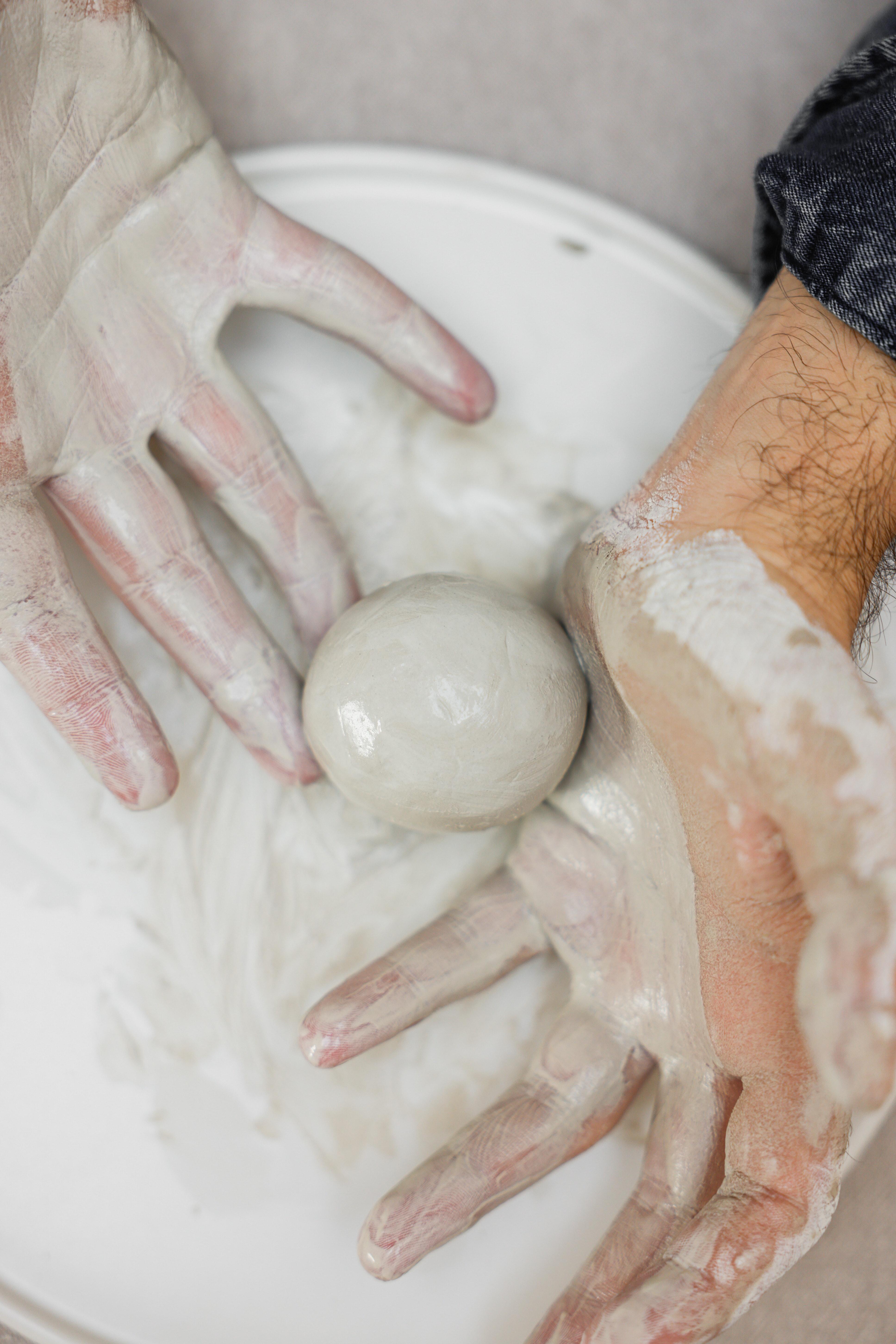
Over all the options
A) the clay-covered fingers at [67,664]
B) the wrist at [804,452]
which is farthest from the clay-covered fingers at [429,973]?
the wrist at [804,452]

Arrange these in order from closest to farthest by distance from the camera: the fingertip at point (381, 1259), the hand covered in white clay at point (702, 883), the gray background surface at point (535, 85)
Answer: the hand covered in white clay at point (702, 883) < the fingertip at point (381, 1259) < the gray background surface at point (535, 85)

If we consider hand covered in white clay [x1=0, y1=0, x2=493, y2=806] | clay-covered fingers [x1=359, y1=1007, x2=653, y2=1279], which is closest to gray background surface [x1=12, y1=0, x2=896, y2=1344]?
hand covered in white clay [x1=0, y1=0, x2=493, y2=806]

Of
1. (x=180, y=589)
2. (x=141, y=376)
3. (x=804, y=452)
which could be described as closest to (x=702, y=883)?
(x=804, y=452)

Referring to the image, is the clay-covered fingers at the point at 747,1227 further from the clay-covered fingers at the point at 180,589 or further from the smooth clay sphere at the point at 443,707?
the clay-covered fingers at the point at 180,589

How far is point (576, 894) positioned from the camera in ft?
2.26

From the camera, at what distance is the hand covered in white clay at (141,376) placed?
2.07 feet

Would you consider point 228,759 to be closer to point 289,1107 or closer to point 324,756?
point 324,756

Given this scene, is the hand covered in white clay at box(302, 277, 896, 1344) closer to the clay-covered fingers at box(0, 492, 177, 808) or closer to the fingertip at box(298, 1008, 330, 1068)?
the fingertip at box(298, 1008, 330, 1068)

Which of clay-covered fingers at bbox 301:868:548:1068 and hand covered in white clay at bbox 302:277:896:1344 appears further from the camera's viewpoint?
clay-covered fingers at bbox 301:868:548:1068

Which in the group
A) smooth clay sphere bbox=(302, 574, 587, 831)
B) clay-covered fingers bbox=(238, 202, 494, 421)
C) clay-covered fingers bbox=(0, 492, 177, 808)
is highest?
clay-covered fingers bbox=(238, 202, 494, 421)

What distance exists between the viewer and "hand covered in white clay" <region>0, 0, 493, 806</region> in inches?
24.9

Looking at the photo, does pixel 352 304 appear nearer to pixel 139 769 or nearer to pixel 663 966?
pixel 139 769

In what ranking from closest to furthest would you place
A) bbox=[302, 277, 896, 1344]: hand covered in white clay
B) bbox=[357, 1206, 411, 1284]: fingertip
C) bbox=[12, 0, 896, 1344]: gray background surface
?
bbox=[302, 277, 896, 1344]: hand covered in white clay, bbox=[357, 1206, 411, 1284]: fingertip, bbox=[12, 0, 896, 1344]: gray background surface

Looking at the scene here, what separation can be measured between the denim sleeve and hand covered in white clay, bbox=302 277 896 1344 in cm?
4
